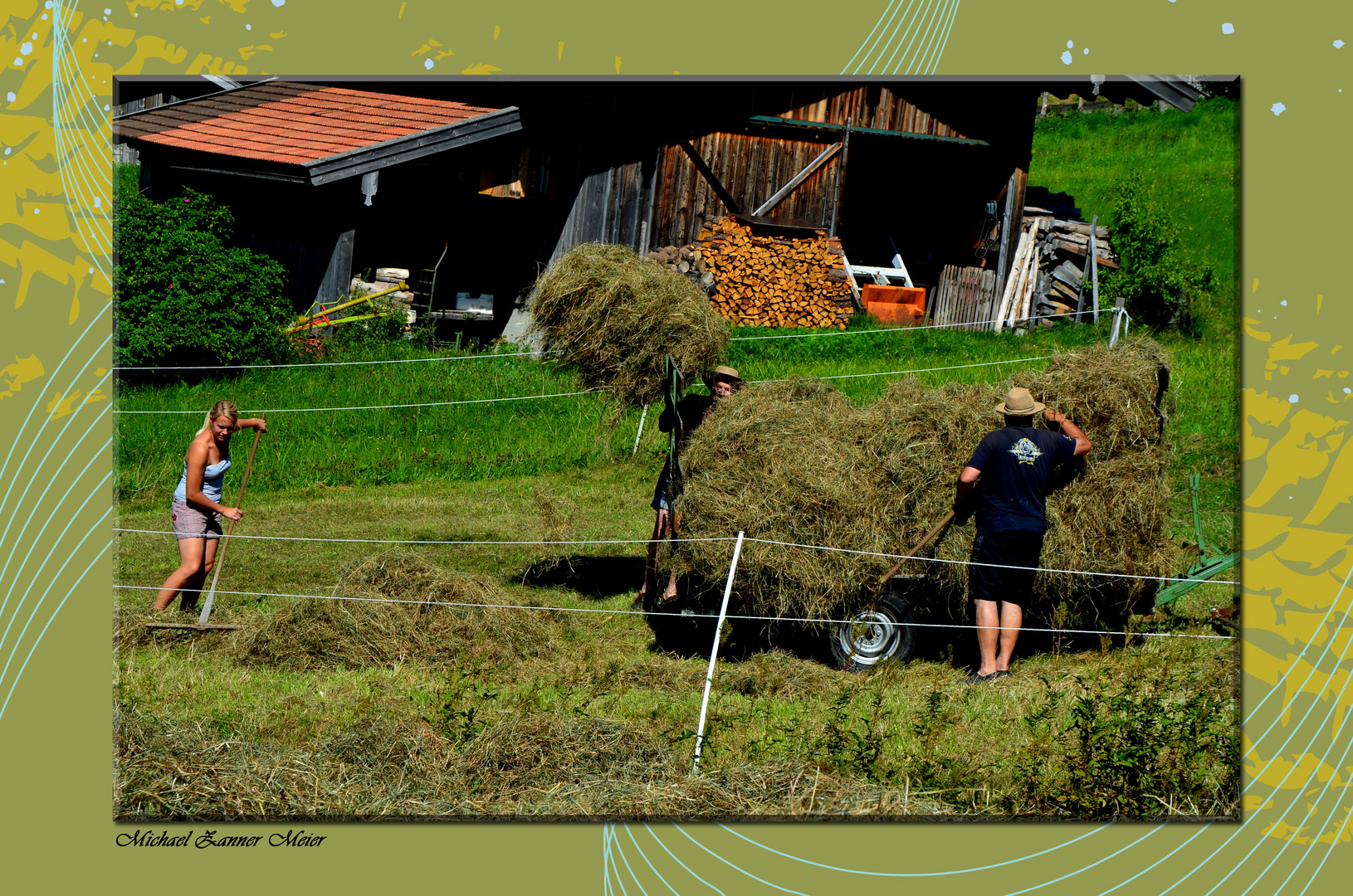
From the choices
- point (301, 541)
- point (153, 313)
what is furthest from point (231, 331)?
point (301, 541)

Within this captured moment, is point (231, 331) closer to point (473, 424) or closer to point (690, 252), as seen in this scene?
point (473, 424)

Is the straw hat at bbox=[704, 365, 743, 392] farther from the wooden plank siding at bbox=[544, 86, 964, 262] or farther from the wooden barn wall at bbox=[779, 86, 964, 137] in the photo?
the wooden barn wall at bbox=[779, 86, 964, 137]

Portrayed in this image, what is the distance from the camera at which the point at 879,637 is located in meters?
7.91

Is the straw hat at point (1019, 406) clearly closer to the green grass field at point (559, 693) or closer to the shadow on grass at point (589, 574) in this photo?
the green grass field at point (559, 693)

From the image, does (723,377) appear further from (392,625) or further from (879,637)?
(392,625)

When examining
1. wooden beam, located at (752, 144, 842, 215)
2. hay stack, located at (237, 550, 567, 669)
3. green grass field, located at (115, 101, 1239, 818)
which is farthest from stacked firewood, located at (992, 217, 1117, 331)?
hay stack, located at (237, 550, 567, 669)

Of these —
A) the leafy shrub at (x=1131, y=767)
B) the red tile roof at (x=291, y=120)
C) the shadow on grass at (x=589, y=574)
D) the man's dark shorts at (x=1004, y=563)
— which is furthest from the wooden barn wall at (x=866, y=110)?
the leafy shrub at (x=1131, y=767)

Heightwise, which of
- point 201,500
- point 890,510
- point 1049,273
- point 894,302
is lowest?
point 201,500

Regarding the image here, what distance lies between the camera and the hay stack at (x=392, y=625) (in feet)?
26.6

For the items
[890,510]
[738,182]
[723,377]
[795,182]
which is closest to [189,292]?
[723,377]

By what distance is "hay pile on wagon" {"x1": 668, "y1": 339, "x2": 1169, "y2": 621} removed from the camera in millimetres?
7609

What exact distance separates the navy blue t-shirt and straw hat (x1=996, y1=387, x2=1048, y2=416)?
17 centimetres

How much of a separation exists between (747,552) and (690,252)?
32.7ft

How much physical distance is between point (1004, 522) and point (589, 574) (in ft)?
12.6
